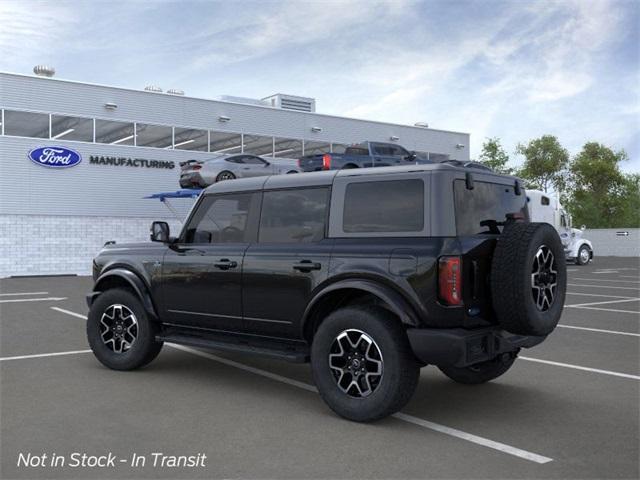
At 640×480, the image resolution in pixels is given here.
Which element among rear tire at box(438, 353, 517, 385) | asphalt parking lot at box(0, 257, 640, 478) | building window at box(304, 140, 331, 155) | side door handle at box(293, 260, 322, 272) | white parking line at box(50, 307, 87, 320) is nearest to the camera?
asphalt parking lot at box(0, 257, 640, 478)

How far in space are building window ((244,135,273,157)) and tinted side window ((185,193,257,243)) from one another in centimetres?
Result: 2499

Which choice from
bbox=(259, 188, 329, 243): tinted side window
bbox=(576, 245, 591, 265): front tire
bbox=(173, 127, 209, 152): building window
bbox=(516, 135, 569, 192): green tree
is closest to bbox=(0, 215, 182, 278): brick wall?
bbox=(173, 127, 209, 152): building window

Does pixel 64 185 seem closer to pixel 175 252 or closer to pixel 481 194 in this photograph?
pixel 175 252

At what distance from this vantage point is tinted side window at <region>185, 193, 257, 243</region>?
6129 millimetres

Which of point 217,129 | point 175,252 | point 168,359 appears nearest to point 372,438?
point 175,252

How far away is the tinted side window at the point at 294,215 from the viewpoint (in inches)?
220

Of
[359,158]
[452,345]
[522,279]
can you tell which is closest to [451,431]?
[452,345]

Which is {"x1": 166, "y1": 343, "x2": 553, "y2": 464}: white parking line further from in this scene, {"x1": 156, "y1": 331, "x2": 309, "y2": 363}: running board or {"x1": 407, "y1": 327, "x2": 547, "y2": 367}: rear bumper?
{"x1": 156, "y1": 331, "x2": 309, "y2": 363}: running board

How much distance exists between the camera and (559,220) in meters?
28.9

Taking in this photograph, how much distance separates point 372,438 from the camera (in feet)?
15.0

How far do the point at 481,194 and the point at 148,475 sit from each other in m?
3.23

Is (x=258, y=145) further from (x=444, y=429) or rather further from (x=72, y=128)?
(x=444, y=429)

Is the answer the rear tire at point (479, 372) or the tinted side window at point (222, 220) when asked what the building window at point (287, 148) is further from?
the rear tire at point (479, 372)

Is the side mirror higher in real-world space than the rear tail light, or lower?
lower
